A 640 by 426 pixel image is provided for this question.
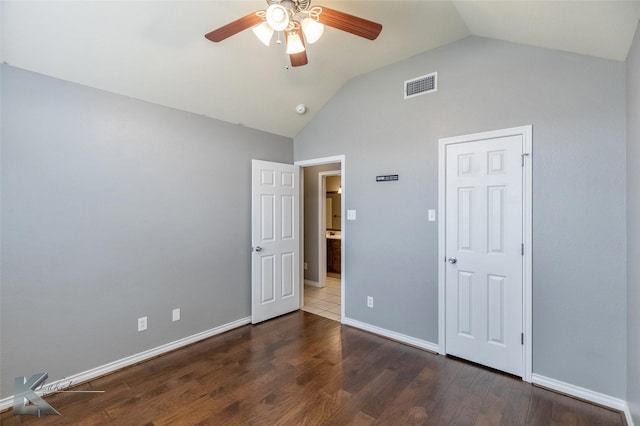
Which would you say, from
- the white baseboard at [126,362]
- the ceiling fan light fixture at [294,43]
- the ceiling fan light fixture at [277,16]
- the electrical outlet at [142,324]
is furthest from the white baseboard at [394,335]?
the ceiling fan light fixture at [277,16]

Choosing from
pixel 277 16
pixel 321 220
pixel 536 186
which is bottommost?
pixel 321 220

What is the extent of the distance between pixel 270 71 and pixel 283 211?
1.71m

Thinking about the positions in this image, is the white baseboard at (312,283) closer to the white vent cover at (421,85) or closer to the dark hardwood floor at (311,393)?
the dark hardwood floor at (311,393)

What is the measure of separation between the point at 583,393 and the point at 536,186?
1578 millimetres

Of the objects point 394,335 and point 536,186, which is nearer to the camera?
point 536,186

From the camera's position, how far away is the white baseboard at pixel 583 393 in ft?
6.52

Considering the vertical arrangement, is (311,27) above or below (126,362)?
above

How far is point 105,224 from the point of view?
8.08ft

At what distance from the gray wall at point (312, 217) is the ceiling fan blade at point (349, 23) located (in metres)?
3.33

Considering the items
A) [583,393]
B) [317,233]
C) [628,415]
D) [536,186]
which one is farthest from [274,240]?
[628,415]

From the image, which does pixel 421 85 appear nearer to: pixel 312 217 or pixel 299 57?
pixel 299 57

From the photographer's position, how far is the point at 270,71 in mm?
2914

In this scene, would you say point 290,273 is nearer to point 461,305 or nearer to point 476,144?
point 461,305

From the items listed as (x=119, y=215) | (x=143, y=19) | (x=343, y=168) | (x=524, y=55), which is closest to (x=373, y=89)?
(x=343, y=168)
